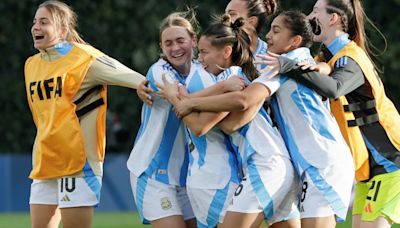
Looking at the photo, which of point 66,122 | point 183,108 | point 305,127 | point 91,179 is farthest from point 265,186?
point 66,122

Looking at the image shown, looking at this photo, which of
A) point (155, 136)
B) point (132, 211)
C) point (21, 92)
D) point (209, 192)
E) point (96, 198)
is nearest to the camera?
point (209, 192)

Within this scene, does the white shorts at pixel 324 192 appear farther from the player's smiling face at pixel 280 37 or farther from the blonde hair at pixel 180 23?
the blonde hair at pixel 180 23

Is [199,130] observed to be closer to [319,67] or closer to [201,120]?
[201,120]

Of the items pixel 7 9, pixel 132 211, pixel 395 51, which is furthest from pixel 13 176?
pixel 395 51

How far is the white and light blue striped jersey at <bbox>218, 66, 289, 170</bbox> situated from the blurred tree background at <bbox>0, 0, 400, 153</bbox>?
1292 cm

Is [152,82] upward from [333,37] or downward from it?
downward

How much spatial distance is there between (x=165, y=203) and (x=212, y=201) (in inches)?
18.3

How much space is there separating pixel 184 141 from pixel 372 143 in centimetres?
131

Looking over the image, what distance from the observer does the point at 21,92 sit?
63.5 feet

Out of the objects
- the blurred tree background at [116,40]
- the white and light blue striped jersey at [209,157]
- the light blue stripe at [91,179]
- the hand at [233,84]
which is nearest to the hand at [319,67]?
Answer: the hand at [233,84]

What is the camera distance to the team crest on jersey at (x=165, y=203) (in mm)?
6648

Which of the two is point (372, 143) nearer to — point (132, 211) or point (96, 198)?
point (96, 198)

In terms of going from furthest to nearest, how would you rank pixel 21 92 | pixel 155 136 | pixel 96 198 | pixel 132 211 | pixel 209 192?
pixel 21 92 → pixel 132 211 → pixel 96 198 → pixel 155 136 → pixel 209 192

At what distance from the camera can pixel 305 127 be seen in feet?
20.8
